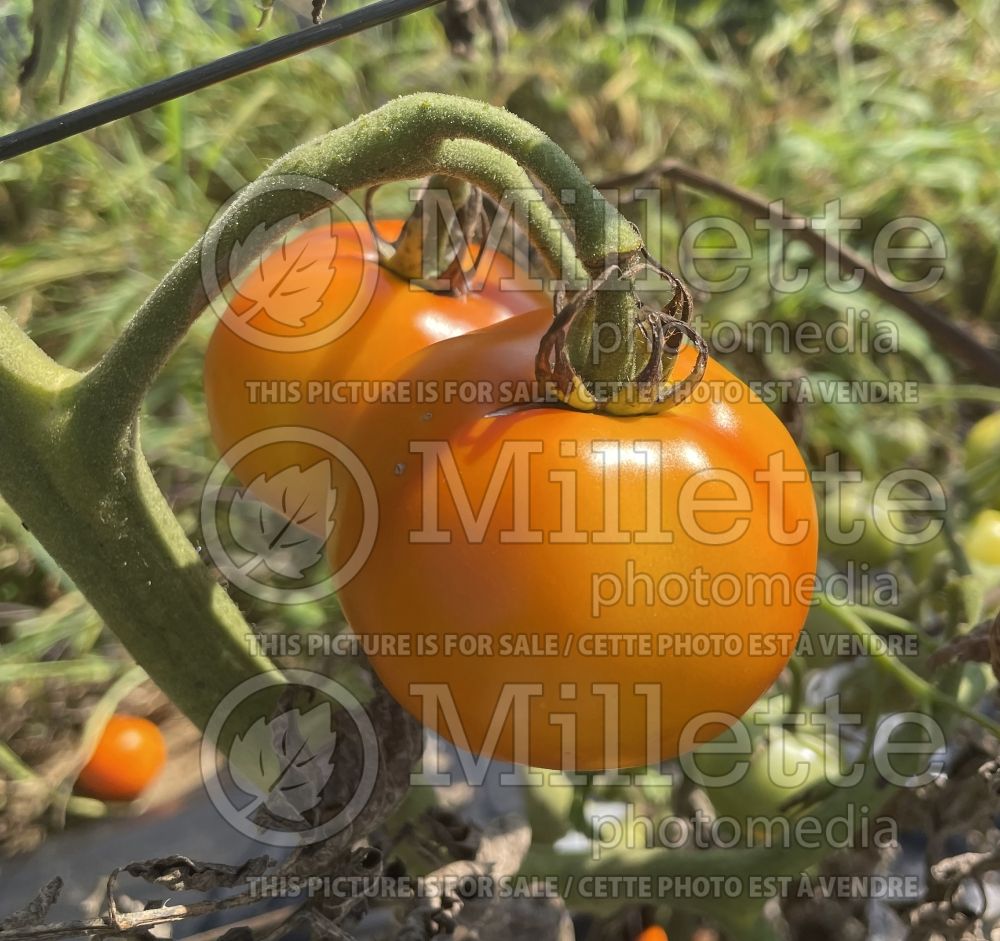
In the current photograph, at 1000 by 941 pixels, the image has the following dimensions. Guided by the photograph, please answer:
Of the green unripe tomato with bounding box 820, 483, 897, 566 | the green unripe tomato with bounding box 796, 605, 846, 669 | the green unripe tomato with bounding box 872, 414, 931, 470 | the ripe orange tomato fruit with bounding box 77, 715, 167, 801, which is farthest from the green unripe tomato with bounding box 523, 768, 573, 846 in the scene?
the green unripe tomato with bounding box 872, 414, 931, 470

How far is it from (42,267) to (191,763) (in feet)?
2.53

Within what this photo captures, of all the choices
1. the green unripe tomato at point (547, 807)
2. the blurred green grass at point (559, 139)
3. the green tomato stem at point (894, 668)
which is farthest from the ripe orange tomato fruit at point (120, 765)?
the green tomato stem at point (894, 668)

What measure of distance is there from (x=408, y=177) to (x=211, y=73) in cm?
16

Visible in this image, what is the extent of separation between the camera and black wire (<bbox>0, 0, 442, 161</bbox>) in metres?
0.53

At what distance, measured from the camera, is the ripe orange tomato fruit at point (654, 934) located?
2.64 feet

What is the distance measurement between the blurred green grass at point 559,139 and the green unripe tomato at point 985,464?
0.79 feet

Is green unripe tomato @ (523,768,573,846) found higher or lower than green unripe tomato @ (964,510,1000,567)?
lower

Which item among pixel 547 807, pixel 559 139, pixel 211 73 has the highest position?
pixel 559 139

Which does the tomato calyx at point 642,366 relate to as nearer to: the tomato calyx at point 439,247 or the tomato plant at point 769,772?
the tomato calyx at point 439,247

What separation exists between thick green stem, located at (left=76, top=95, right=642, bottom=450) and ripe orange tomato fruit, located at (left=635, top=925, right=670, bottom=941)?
55cm

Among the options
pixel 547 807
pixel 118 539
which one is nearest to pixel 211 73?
pixel 118 539

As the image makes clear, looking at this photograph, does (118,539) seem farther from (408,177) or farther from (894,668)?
(894,668)

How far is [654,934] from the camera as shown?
2.65ft

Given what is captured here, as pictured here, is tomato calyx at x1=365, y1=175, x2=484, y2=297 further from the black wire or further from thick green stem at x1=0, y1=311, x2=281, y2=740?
thick green stem at x1=0, y1=311, x2=281, y2=740
